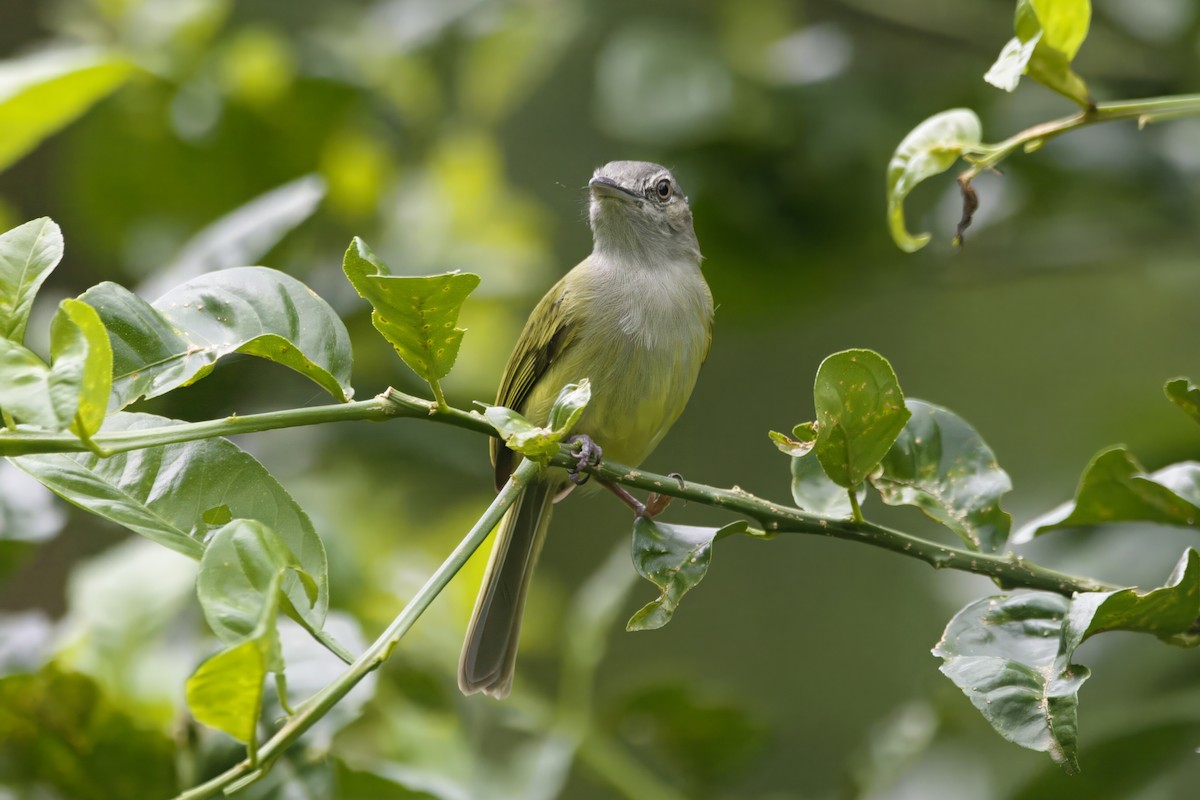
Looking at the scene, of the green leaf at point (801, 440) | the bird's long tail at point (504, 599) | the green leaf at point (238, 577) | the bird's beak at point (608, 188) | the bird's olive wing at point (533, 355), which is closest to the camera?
the green leaf at point (238, 577)

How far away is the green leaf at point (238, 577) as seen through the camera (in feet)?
4.36

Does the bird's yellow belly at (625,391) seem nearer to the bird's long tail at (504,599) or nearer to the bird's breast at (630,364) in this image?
the bird's breast at (630,364)

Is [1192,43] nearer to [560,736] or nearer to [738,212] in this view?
[738,212]

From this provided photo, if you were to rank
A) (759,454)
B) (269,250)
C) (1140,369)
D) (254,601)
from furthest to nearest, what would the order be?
(759,454), (1140,369), (269,250), (254,601)

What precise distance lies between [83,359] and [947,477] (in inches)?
48.5

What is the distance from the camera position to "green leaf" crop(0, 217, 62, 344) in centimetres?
137

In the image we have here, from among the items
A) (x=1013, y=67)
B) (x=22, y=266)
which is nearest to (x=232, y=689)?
(x=22, y=266)

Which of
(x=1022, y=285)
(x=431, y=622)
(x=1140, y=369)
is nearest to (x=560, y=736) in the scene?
(x=431, y=622)

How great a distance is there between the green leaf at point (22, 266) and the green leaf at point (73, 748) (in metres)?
1.19

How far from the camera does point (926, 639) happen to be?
4.99 meters

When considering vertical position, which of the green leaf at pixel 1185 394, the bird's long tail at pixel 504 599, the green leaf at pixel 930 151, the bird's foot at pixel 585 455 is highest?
the green leaf at pixel 930 151

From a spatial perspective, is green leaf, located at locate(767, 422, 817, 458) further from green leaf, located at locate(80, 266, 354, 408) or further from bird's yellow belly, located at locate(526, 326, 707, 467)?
bird's yellow belly, located at locate(526, 326, 707, 467)

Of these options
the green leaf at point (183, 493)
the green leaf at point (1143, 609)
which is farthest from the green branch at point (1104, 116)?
the green leaf at point (183, 493)

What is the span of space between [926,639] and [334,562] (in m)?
2.82
